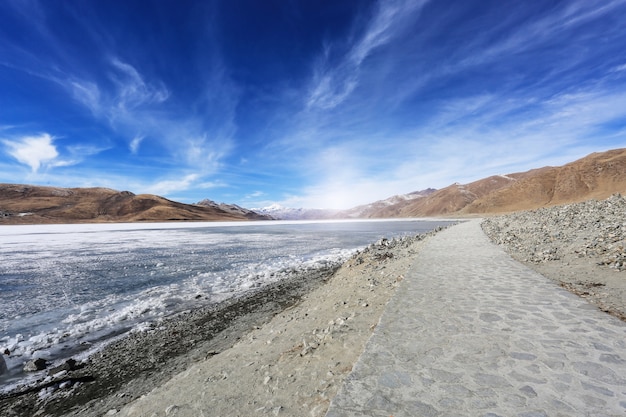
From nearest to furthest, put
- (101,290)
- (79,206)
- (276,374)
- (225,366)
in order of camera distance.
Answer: (276,374), (225,366), (101,290), (79,206)

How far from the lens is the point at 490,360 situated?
379cm

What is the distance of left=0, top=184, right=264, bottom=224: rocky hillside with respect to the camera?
4163 inches

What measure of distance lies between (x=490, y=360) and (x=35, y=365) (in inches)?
362

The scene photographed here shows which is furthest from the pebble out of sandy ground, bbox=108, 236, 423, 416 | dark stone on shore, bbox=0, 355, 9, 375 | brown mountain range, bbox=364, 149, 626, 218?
brown mountain range, bbox=364, 149, 626, 218

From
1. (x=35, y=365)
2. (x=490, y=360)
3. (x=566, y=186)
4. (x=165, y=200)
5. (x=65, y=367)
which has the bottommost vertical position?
(x=65, y=367)

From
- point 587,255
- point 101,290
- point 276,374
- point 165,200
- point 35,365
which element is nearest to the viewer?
point 276,374

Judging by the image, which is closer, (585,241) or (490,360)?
(490,360)

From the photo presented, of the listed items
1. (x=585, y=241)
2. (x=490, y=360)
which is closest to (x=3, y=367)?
(x=490, y=360)

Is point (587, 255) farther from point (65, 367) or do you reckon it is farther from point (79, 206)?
point (79, 206)

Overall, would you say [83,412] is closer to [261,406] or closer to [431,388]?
[261,406]

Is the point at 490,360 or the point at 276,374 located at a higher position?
the point at 490,360

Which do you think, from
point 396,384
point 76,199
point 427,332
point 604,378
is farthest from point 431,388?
point 76,199

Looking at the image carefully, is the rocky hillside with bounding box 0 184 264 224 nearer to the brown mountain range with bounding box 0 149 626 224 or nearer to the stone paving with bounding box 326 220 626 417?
the brown mountain range with bounding box 0 149 626 224

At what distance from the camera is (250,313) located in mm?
9914
